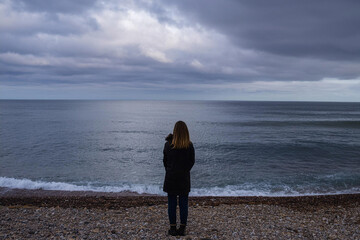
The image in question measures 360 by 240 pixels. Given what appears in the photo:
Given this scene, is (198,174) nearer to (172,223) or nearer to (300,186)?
(300,186)

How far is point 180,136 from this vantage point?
18.5ft

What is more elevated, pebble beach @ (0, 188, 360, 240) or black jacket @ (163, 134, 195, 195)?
black jacket @ (163, 134, 195, 195)

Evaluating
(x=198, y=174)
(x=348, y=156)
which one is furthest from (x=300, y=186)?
(x=348, y=156)

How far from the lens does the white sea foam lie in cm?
1407

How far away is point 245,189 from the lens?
582 inches

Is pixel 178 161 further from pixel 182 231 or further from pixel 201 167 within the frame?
pixel 201 167

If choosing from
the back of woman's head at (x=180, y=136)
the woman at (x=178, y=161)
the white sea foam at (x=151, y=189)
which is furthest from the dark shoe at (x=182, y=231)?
the white sea foam at (x=151, y=189)

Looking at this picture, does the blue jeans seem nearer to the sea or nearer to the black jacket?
the black jacket

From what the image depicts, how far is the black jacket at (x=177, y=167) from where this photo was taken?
578 cm

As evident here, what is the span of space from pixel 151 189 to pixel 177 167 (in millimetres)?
9596

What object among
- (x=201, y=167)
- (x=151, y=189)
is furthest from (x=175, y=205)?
(x=201, y=167)

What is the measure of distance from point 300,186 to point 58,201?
13329 mm

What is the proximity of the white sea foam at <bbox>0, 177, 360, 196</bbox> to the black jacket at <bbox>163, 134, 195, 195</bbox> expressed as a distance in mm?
8372

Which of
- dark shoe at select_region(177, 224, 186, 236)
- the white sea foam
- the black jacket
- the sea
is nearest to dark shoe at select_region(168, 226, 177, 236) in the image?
dark shoe at select_region(177, 224, 186, 236)
